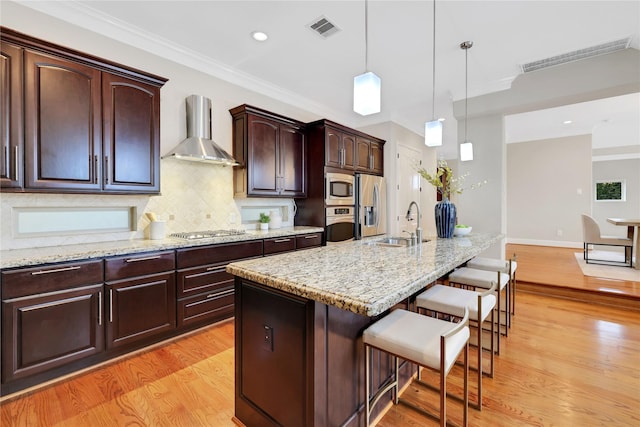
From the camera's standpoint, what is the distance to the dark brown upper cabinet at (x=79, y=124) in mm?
1927

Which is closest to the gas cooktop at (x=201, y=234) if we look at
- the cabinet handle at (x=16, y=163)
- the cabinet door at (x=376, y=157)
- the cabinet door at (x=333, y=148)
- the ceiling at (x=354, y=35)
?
the cabinet handle at (x=16, y=163)

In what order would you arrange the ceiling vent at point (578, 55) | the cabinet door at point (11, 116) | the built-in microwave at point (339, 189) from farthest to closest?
1. the built-in microwave at point (339, 189)
2. the ceiling vent at point (578, 55)
3. the cabinet door at point (11, 116)

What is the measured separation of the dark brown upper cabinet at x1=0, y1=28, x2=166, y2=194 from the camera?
1927mm

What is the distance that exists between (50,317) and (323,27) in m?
3.09

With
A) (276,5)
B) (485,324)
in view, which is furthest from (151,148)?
(485,324)

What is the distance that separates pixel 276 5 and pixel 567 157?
760cm

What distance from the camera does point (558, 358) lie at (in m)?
2.18

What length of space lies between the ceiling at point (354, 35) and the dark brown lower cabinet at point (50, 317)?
207 centimetres

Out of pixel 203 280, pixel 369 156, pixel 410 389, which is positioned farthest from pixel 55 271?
pixel 369 156

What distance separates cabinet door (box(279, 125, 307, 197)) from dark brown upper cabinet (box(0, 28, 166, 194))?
150 centimetres

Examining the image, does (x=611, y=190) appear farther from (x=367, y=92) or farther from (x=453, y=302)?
(x=367, y=92)

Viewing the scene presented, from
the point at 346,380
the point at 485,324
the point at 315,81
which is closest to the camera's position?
the point at 346,380

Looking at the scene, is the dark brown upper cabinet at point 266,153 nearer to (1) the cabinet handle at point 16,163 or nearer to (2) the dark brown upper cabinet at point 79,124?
(2) the dark brown upper cabinet at point 79,124

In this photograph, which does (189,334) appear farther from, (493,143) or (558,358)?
(493,143)
